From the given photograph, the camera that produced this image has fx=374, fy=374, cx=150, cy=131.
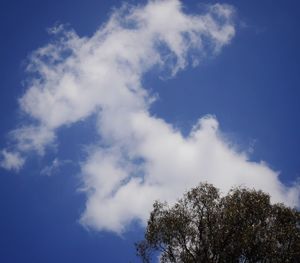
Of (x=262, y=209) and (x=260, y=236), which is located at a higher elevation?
(x=262, y=209)

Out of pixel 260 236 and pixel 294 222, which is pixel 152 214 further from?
pixel 294 222

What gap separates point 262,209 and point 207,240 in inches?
319

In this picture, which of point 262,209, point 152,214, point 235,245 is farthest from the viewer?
point 152,214

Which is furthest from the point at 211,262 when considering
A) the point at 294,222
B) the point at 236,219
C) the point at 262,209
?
the point at 294,222

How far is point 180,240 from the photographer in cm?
4772

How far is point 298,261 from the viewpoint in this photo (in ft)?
150

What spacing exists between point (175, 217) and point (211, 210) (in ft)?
15.6

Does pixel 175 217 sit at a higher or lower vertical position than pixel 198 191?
lower

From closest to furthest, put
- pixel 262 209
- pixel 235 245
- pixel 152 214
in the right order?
pixel 235 245
pixel 262 209
pixel 152 214

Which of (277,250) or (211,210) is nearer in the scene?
(277,250)

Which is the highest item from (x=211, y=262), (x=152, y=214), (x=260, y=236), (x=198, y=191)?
(x=198, y=191)

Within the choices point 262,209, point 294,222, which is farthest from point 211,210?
point 294,222

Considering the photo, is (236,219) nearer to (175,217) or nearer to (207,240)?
(207,240)

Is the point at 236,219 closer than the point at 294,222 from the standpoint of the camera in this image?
Yes
